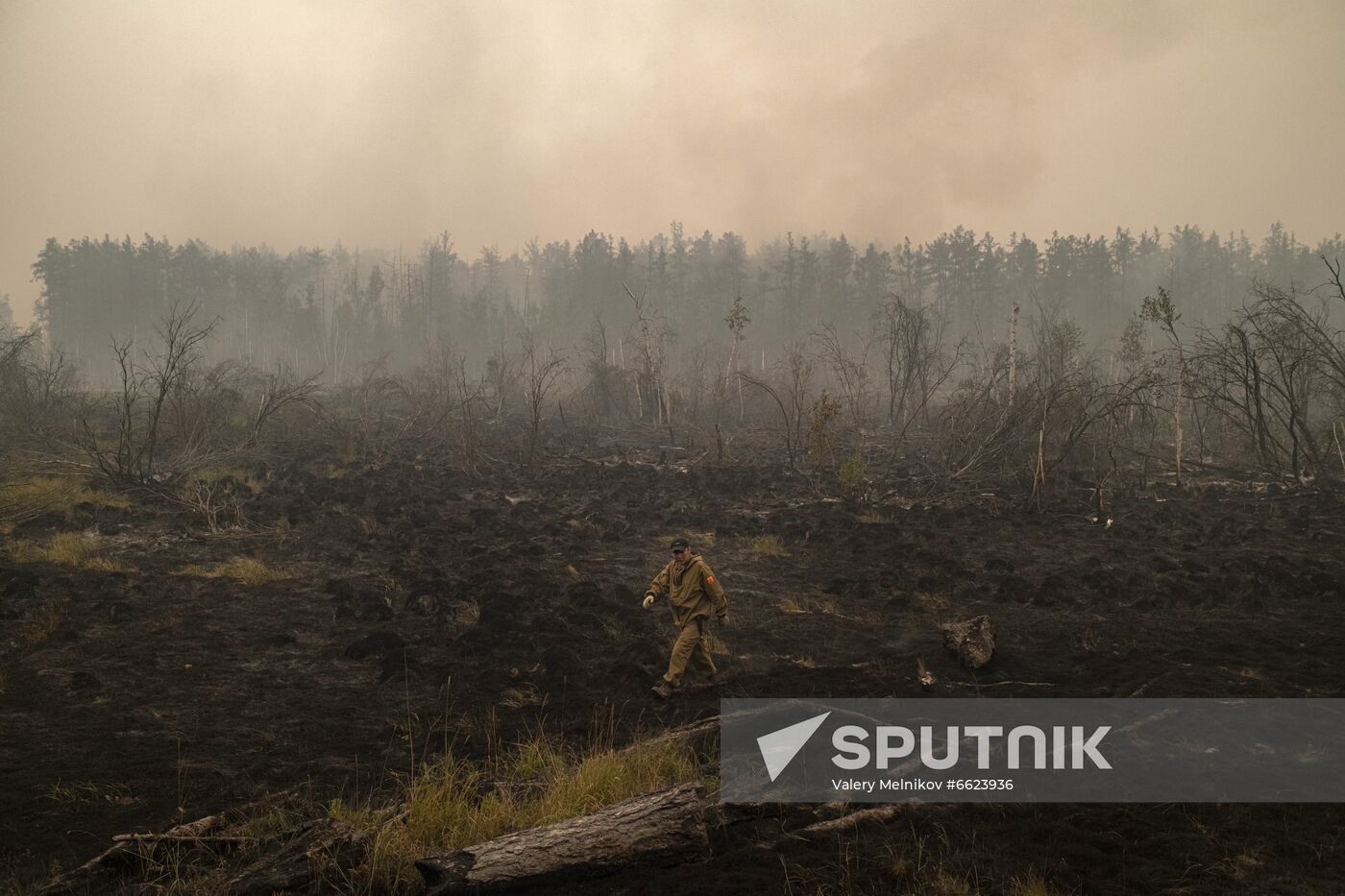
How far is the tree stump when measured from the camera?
293 inches

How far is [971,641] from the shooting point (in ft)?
24.8

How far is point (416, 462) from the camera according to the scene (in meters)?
21.8

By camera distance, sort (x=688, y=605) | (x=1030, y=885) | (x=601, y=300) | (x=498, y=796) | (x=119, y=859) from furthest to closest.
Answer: (x=601, y=300), (x=688, y=605), (x=498, y=796), (x=119, y=859), (x=1030, y=885)

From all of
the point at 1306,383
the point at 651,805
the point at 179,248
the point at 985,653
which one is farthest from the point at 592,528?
the point at 179,248

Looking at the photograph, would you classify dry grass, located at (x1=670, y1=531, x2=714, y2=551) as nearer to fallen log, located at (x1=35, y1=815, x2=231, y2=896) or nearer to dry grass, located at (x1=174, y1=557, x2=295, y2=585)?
dry grass, located at (x1=174, y1=557, x2=295, y2=585)

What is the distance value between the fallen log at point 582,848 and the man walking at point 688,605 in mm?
2900

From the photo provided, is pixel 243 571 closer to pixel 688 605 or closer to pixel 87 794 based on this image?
pixel 87 794

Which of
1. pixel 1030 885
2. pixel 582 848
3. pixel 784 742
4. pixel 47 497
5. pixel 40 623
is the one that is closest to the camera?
pixel 1030 885

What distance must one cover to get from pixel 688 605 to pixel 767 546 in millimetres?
6332

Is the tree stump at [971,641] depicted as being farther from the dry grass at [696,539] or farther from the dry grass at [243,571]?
the dry grass at [243,571]

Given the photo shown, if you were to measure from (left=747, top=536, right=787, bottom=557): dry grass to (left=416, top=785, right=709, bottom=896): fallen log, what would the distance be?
908 cm

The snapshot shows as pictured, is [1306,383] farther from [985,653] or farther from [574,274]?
[574,274]

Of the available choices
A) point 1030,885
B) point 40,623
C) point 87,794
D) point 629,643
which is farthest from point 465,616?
point 1030,885

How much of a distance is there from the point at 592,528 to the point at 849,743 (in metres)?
9.91
